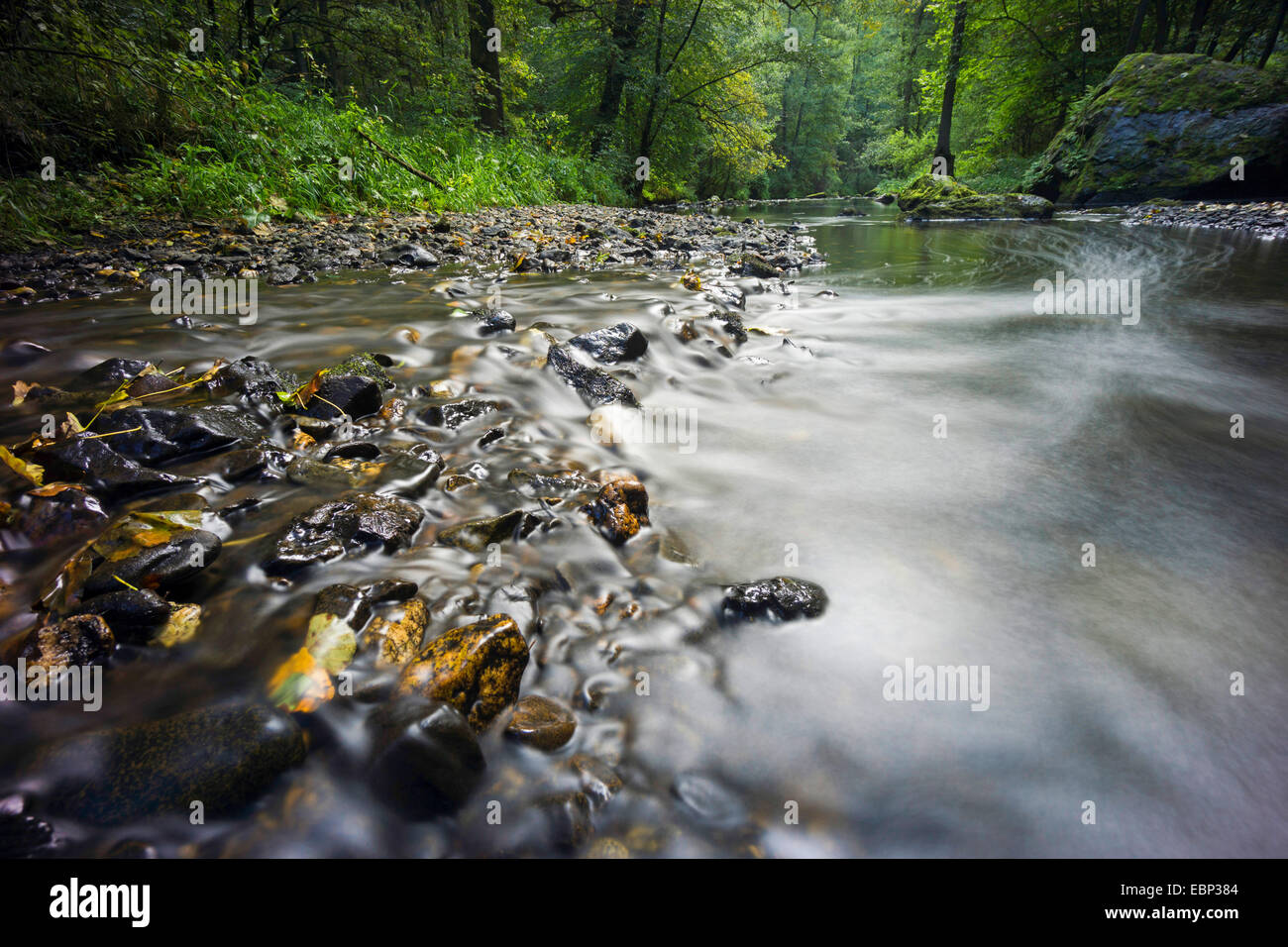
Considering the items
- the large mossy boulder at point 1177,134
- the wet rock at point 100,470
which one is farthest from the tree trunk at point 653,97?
the wet rock at point 100,470

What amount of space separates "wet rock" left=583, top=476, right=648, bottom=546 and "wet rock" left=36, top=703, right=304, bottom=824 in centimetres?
114

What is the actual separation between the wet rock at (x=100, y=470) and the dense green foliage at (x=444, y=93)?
17.0ft

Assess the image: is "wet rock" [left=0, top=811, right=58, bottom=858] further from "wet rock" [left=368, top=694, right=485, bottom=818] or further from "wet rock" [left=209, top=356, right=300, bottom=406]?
"wet rock" [left=209, top=356, right=300, bottom=406]

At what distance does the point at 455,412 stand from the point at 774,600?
185 centimetres

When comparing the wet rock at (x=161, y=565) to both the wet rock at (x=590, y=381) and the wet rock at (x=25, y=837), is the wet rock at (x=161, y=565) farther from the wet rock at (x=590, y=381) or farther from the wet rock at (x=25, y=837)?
the wet rock at (x=590, y=381)

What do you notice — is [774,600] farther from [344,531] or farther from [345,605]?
[344,531]

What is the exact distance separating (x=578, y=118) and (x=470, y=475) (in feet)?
57.2

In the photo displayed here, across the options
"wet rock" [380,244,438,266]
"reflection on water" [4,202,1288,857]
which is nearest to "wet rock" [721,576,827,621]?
"reflection on water" [4,202,1288,857]

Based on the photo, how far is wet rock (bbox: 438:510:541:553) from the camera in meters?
1.98

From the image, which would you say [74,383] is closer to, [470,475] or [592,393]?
[470,475]

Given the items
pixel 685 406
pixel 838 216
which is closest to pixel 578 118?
pixel 838 216

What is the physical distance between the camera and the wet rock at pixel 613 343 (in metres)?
4.00

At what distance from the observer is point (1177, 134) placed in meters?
15.0

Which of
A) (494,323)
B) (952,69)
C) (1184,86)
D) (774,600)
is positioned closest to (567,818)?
(774,600)
